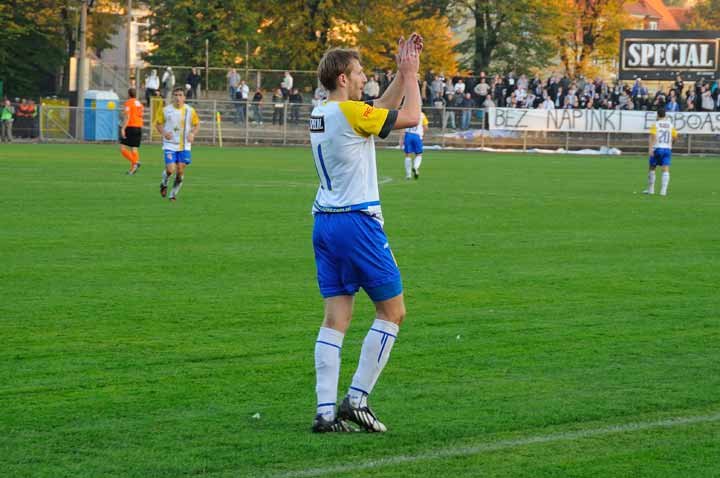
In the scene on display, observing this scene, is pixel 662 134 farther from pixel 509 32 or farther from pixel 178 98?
pixel 509 32

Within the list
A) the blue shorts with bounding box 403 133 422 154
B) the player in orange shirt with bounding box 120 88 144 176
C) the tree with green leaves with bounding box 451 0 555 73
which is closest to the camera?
the player in orange shirt with bounding box 120 88 144 176

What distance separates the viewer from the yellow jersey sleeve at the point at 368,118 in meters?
6.44

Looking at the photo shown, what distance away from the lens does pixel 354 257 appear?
648 centimetres

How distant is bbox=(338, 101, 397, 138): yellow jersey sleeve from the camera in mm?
6438

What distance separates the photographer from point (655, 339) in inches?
Result: 365

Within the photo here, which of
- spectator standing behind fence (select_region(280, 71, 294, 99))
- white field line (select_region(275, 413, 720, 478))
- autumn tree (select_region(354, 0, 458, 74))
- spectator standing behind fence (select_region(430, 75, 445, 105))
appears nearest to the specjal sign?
spectator standing behind fence (select_region(430, 75, 445, 105))

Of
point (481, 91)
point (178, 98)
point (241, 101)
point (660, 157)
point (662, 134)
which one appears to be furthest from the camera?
point (481, 91)

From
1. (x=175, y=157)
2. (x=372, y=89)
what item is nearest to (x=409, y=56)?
(x=175, y=157)

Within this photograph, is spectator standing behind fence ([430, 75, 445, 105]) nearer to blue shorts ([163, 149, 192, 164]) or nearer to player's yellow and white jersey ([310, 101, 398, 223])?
blue shorts ([163, 149, 192, 164])

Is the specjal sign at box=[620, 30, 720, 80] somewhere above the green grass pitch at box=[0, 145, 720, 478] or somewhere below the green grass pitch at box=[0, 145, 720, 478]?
above

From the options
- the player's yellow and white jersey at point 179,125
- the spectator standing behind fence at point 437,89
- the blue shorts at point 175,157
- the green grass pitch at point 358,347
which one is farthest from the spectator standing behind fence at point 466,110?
the green grass pitch at point 358,347

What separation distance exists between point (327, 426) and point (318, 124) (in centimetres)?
157

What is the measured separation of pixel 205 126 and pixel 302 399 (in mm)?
45625

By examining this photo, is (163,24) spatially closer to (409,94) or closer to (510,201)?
(510,201)
